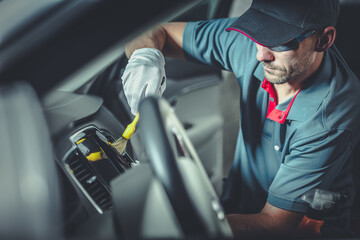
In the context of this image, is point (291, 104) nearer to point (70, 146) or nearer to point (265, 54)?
point (265, 54)

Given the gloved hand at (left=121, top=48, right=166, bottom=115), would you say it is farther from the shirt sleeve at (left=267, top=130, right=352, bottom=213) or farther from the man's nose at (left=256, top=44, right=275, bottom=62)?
the shirt sleeve at (left=267, top=130, right=352, bottom=213)

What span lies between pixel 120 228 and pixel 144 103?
0.27 meters

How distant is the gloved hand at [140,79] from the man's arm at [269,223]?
526 mm

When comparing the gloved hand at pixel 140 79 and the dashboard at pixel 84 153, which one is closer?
the dashboard at pixel 84 153

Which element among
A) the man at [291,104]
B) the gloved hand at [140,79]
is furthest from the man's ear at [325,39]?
the gloved hand at [140,79]

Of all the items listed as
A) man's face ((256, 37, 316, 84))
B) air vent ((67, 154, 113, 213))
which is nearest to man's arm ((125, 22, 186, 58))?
man's face ((256, 37, 316, 84))

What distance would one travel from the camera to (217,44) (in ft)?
4.50

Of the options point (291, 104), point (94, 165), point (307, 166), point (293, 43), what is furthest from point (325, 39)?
point (94, 165)

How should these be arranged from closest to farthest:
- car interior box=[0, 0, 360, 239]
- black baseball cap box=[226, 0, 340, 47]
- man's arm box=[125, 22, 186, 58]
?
car interior box=[0, 0, 360, 239] → black baseball cap box=[226, 0, 340, 47] → man's arm box=[125, 22, 186, 58]

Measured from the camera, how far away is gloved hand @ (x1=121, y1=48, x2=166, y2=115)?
1058 millimetres

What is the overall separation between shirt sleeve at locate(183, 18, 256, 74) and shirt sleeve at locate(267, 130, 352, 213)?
436 millimetres

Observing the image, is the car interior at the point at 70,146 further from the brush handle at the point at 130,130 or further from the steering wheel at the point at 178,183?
the brush handle at the point at 130,130

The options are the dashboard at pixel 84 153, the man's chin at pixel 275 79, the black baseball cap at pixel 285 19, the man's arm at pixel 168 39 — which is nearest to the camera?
the dashboard at pixel 84 153

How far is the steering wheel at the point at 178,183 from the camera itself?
1.89ft
